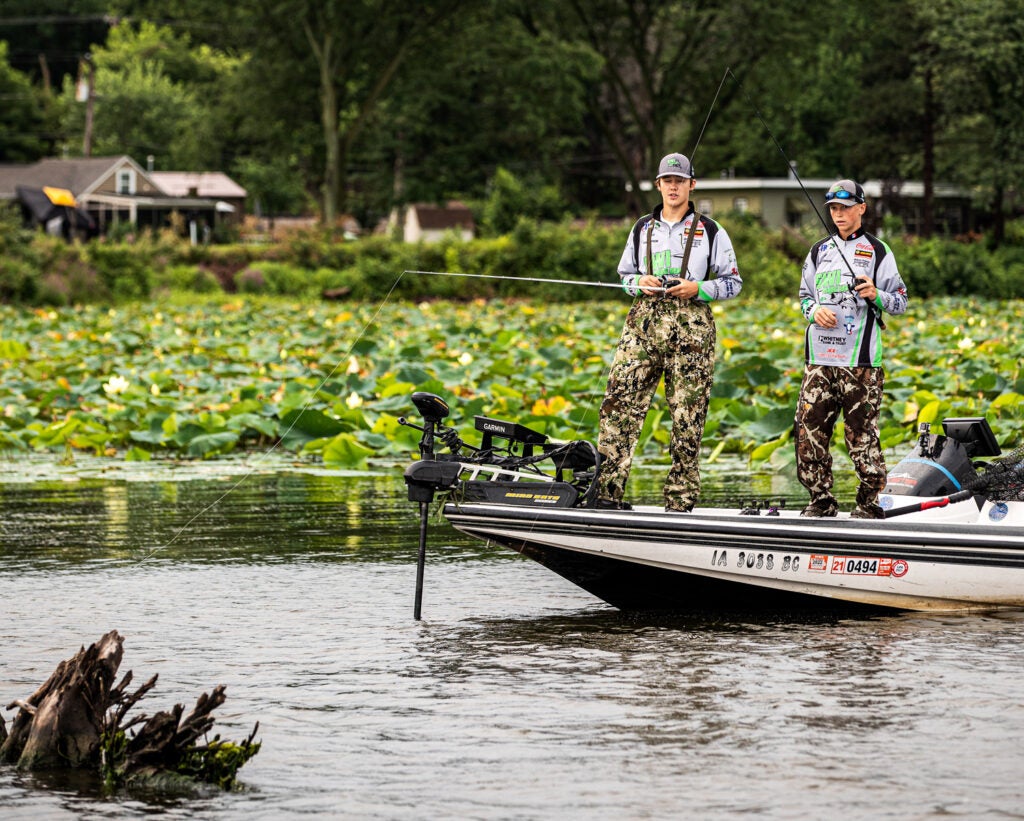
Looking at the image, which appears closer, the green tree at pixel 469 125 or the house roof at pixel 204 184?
the green tree at pixel 469 125

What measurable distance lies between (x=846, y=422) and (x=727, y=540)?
0.92 metres

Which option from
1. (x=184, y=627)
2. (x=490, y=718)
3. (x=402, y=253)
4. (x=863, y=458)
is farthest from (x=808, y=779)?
(x=402, y=253)

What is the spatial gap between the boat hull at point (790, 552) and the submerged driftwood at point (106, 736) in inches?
89.3

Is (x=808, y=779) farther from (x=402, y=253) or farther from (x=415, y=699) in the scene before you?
(x=402, y=253)

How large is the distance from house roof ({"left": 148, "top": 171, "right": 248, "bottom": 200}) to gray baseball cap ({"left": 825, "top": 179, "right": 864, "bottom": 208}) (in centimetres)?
7408

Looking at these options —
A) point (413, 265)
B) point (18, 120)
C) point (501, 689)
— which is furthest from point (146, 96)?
point (501, 689)

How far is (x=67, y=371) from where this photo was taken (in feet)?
59.5

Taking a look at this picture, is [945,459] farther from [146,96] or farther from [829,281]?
[146,96]

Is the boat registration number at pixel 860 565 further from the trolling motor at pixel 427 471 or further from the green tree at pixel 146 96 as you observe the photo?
the green tree at pixel 146 96

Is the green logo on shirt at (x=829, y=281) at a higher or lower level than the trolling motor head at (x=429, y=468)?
higher

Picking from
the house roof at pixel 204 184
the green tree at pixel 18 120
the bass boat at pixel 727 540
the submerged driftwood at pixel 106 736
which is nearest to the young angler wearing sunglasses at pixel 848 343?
the bass boat at pixel 727 540

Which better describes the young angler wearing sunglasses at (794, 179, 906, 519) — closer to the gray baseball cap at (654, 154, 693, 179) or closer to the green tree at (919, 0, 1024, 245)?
the gray baseball cap at (654, 154, 693, 179)

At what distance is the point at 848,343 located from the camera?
770cm

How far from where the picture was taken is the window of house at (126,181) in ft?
242
